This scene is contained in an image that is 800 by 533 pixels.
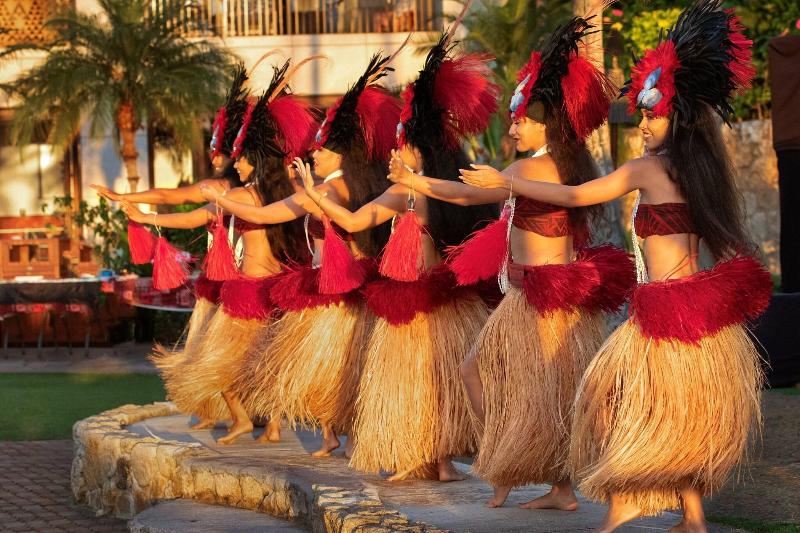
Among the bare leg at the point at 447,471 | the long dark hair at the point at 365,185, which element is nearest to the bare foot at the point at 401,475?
the bare leg at the point at 447,471

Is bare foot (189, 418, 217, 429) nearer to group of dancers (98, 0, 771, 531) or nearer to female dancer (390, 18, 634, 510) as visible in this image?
group of dancers (98, 0, 771, 531)

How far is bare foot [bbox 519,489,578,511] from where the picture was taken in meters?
4.73

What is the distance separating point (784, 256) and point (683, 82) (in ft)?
16.2

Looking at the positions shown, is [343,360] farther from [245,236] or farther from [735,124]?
[735,124]

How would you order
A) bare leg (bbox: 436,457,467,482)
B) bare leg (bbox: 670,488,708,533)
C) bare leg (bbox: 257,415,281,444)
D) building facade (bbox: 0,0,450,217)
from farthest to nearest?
building facade (bbox: 0,0,450,217) < bare leg (bbox: 257,415,281,444) < bare leg (bbox: 436,457,467,482) < bare leg (bbox: 670,488,708,533)

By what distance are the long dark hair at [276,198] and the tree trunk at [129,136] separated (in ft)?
34.5

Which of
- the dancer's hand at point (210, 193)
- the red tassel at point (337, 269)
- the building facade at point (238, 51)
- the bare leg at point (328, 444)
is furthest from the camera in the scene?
the building facade at point (238, 51)

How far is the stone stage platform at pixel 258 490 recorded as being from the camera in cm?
452

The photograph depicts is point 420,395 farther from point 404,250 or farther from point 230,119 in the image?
point 230,119

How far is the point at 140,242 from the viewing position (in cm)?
707

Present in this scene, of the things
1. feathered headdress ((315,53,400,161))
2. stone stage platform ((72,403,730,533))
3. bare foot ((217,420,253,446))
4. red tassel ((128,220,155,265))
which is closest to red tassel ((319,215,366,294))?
feathered headdress ((315,53,400,161))

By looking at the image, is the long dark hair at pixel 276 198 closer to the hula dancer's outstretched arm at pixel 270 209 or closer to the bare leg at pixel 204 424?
the hula dancer's outstretched arm at pixel 270 209

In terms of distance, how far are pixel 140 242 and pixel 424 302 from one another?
7.59 feet

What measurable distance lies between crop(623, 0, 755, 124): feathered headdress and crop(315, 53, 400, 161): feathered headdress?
1841mm
